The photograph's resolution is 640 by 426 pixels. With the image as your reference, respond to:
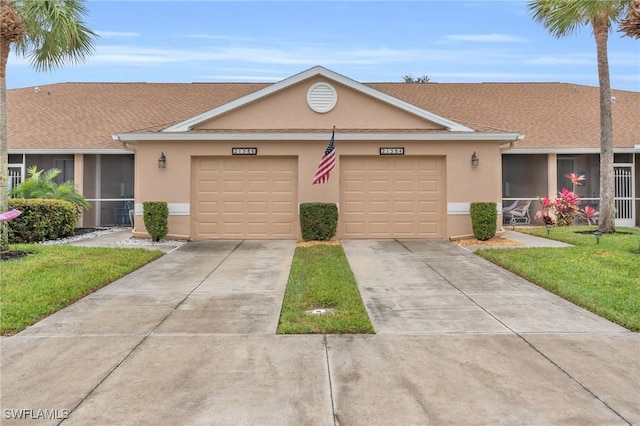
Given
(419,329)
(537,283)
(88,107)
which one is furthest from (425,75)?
(419,329)

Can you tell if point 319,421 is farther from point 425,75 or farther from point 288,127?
point 425,75

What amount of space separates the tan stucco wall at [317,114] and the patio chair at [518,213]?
19.8ft

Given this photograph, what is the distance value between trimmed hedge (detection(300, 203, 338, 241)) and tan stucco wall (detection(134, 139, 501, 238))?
2.04 ft

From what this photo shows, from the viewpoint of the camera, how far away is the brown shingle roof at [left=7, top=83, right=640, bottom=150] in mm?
16672

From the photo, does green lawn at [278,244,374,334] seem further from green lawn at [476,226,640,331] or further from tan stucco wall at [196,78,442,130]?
tan stucco wall at [196,78,442,130]

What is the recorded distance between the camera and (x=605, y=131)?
Result: 1312 centimetres

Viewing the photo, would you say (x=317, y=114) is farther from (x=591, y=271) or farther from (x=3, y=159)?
(x=591, y=271)

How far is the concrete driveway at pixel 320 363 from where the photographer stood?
3381mm

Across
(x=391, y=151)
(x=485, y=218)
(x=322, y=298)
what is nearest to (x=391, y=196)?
(x=391, y=151)

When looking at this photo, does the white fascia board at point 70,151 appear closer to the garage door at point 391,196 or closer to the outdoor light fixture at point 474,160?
the garage door at point 391,196

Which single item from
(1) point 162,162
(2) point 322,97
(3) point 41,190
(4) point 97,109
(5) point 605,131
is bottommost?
(3) point 41,190

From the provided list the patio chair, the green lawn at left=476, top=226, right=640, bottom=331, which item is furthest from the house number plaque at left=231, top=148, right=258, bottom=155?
the patio chair

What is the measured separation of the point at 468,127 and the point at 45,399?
1198 centimetres

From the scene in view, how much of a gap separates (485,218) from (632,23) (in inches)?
211
